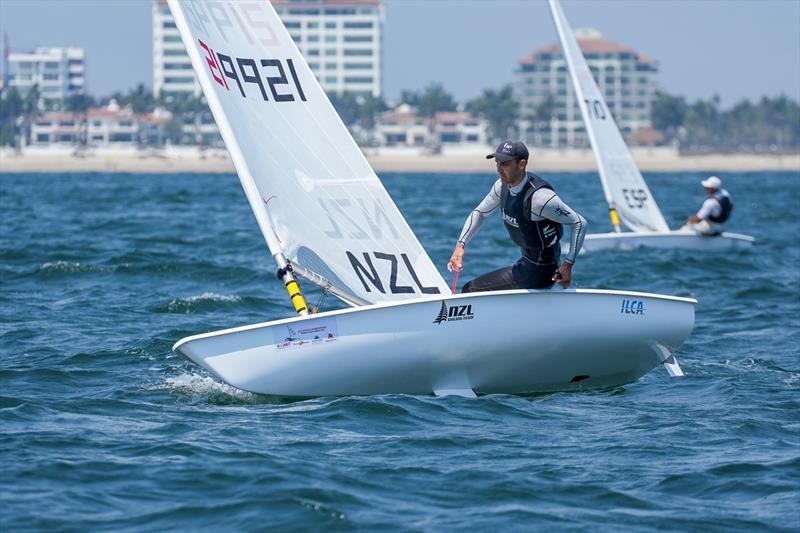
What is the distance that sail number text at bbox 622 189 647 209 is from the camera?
868 inches

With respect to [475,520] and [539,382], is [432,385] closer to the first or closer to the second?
[539,382]

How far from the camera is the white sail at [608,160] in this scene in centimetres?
2192

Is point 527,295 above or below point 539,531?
above

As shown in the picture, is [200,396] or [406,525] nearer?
[406,525]

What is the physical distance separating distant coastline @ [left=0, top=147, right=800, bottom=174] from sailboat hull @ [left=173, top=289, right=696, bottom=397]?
106 m

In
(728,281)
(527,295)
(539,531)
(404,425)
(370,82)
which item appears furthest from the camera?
(370,82)

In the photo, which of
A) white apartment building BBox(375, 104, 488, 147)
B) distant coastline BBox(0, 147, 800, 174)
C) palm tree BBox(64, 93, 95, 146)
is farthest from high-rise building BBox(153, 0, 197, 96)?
distant coastline BBox(0, 147, 800, 174)

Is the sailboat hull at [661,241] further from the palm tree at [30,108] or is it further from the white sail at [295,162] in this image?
the palm tree at [30,108]

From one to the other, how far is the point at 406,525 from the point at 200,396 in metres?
3.11

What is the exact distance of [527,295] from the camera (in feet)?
28.2

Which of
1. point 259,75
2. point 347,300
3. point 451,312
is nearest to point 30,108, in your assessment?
point 259,75

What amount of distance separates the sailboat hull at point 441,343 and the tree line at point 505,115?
443 ft

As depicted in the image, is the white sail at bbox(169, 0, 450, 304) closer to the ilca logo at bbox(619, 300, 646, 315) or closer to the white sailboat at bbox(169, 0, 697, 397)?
the white sailboat at bbox(169, 0, 697, 397)

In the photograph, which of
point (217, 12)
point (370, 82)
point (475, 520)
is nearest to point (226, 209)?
point (217, 12)
